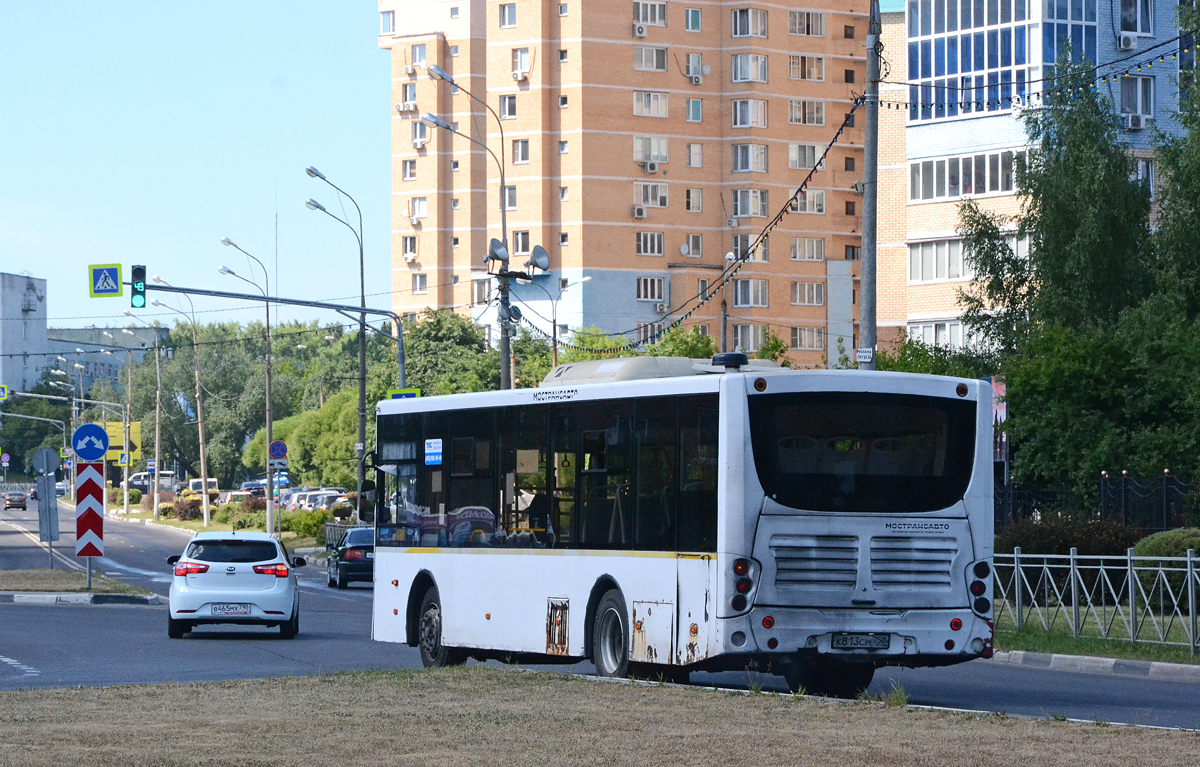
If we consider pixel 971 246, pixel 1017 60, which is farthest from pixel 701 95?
pixel 971 246

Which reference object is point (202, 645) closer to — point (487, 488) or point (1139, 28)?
point (487, 488)

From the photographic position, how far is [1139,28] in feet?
199

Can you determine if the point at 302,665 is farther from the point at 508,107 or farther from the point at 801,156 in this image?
the point at 801,156

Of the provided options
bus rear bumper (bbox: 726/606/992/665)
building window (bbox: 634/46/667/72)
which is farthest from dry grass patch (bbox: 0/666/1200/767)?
building window (bbox: 634/46/667/72)

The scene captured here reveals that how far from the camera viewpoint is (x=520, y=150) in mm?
97000

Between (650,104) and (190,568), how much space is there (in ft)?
247

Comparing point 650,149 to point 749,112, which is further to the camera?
point 749,112

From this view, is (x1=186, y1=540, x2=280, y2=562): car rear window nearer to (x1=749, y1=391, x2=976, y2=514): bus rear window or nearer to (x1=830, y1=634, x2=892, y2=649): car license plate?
(x1=749, y1=391, x2=976, y2=514): bus rear window

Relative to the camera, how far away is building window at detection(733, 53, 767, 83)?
316 ft

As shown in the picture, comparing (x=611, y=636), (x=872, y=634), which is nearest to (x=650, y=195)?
(x=611, y=636)

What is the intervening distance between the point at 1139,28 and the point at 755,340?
39.2 metres

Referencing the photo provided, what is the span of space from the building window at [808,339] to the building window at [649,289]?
27.3 feet

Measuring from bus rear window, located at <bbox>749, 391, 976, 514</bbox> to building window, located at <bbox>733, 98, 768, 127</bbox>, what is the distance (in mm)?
84090

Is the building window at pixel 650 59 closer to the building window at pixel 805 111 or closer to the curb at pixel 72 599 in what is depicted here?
the building window at pixel 805 111
